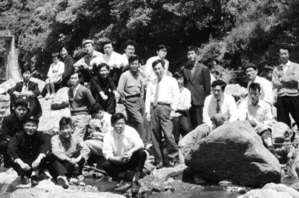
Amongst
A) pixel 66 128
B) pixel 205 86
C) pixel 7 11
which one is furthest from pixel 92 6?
pixel 66 128

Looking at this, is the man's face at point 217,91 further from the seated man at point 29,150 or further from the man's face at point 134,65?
the seated man at point 29,150

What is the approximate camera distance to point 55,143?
854cm

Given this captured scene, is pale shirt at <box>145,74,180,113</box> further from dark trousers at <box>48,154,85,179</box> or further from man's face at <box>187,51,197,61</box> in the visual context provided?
dark trousers at <box>48,154,85,179</box>

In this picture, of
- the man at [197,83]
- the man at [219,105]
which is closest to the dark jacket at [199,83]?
the man at [197,83]

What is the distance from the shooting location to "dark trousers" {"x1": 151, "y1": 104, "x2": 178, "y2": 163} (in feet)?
29.9

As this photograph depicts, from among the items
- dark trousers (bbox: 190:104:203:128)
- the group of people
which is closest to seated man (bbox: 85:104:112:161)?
the group of people

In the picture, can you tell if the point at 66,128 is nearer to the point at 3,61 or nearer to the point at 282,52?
the point at 282,52

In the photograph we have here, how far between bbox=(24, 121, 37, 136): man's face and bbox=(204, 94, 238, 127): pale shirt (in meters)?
2.77

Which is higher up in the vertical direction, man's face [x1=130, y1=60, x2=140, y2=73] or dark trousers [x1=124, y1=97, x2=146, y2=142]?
man's face [x1=130, y1=60, x2=140, y2=73]

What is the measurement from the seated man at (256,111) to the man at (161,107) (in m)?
1.14

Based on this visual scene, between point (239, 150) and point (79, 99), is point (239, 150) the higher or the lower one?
the lower one

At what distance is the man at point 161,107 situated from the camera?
9133 mm

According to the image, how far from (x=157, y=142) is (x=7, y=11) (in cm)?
Answer: 2103

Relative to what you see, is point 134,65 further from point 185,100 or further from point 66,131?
point 66,131
